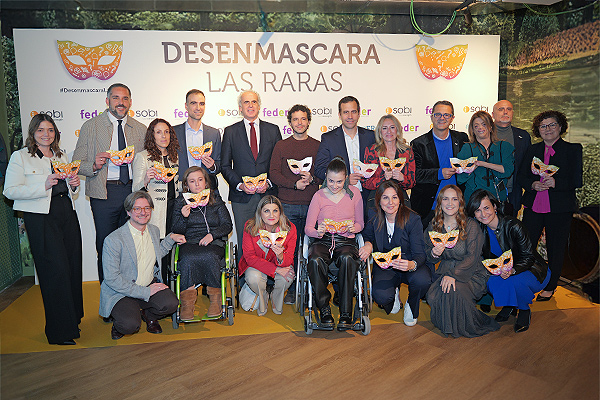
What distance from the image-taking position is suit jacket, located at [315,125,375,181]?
17.1 feet

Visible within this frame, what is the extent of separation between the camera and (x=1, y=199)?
19.3 feet

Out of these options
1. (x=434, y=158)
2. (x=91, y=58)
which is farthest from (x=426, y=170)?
(x=91, y=58)

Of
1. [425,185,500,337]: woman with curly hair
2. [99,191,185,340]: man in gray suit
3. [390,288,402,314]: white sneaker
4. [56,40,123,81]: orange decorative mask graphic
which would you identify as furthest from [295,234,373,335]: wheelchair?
[56,40,123,81]: orange decorative mask graphic

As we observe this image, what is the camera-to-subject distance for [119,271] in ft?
14.2

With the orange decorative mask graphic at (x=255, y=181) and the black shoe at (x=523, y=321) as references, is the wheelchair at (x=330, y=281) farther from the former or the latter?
the black shoe at (x=523, y=321)

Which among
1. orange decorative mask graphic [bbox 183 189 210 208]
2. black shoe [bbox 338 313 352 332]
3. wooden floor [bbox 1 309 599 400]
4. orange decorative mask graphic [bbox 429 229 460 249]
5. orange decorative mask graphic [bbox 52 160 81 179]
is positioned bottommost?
wooden floor [bbox 1 309 599 400]

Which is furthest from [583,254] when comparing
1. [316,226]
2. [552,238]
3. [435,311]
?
[316,226]

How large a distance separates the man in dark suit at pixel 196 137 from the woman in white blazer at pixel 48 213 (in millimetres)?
1274

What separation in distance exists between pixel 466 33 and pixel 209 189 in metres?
4.37

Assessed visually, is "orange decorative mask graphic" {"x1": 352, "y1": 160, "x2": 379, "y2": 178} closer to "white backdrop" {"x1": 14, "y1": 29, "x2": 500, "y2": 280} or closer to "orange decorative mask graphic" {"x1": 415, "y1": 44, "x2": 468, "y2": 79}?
"white backdrop" {"x1": 14, "y1": 29, "x2": 500, "y2": 280}

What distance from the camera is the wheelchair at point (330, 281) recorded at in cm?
435

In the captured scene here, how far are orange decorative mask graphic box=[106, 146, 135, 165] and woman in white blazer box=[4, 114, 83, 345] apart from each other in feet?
1.76

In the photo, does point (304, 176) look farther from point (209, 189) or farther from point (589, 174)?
point (589, 174)

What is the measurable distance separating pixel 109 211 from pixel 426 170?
10.4 feet
